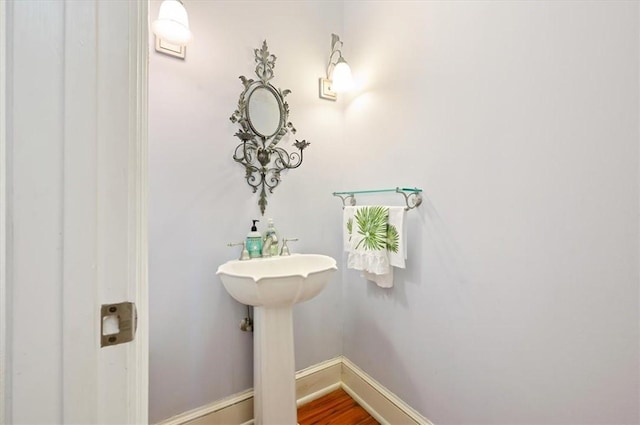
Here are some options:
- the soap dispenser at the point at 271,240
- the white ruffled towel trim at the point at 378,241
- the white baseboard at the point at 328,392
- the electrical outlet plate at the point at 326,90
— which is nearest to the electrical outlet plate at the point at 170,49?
the electrical outlet plate at the point at 326,90

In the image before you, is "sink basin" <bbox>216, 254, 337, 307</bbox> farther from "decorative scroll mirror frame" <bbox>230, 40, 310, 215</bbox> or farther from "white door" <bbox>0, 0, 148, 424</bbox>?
"white door" <bbox>0, 0, 148, 424</bbox>

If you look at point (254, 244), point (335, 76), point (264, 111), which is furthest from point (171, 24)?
point (254, 244)

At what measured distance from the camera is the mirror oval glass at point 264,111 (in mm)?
1491

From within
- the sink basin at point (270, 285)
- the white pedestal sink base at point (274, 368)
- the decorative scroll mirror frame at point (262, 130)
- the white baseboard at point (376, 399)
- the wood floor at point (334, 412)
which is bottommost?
the wood floor at point (334, 412)

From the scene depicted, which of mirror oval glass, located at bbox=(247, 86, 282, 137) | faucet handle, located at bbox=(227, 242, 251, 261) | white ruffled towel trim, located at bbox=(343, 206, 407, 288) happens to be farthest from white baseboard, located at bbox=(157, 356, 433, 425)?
mirror oval glass, located at bbox=(247, 86, 282, 137)

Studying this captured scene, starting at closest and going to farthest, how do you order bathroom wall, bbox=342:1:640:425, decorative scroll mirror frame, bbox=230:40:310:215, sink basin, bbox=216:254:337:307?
bathroom wall, bbox=342:1:640:425
sink basin, bbox=216:254:337:307
decorative scroll mirror frame, bbox=230:40:310:215

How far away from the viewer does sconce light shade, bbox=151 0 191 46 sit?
3.84ft

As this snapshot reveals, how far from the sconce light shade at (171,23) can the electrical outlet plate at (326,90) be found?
0.79m

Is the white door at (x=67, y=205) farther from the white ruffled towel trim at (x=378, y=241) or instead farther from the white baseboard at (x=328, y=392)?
the white baseboard at (x=328, y=392)

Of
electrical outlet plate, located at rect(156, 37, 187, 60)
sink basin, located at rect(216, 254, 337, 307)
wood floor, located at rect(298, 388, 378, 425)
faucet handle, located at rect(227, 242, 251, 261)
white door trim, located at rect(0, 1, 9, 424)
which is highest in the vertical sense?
electrical outlet plate, located at rect(156, 37, 187, 60)

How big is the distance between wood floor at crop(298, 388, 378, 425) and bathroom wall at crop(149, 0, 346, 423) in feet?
0.80

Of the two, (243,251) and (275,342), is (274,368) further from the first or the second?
(243,251)

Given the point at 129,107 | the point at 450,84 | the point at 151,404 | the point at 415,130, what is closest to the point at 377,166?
the point at 415,130

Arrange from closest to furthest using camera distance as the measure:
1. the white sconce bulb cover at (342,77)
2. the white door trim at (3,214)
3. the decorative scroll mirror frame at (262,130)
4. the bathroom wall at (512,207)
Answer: the white door trim at (3,214) → the bathroom wall at (512,207) → the decorative scroll mirror frame at (262,130) → the white sconce bulb cover at (342,77)
